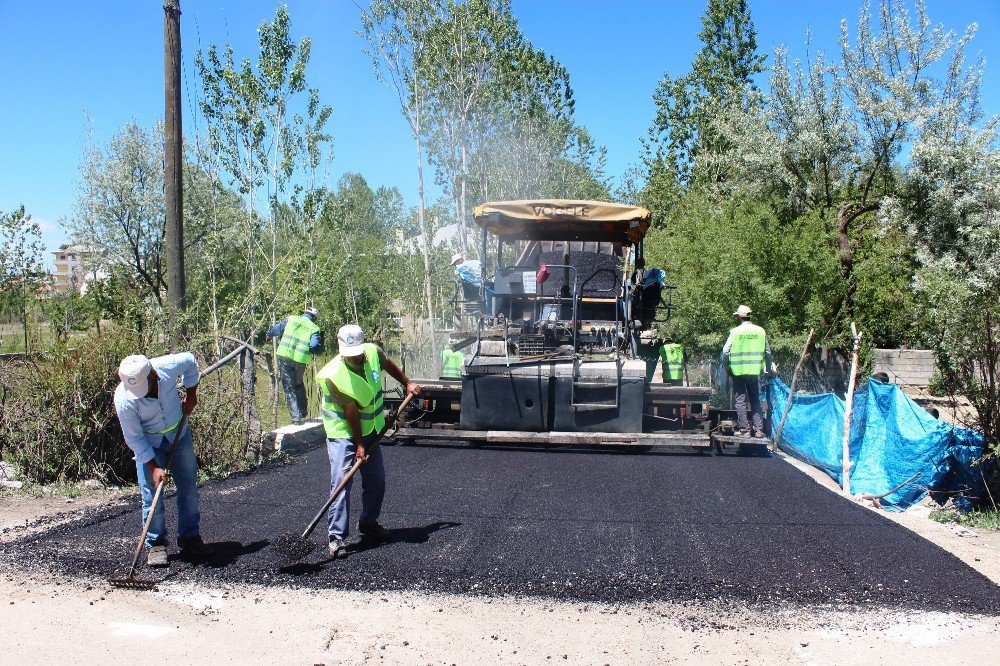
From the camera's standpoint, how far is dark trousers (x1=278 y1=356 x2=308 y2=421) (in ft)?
34.0

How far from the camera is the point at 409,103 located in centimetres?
2220

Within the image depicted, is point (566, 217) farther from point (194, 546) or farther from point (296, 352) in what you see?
point (194, 546)

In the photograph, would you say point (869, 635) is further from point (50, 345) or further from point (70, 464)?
point (50, 345)

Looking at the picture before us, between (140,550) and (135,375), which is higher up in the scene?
(135,375)

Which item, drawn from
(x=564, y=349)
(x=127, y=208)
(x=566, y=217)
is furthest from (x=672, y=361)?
(x=127, y=208)

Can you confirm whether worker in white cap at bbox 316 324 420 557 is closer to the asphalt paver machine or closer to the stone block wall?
the asphalt paver machine

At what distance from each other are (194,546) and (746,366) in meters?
6.17

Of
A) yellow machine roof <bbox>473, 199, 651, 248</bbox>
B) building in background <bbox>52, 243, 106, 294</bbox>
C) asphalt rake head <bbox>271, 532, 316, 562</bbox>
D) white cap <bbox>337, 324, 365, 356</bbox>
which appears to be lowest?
asphalt rake head <bbox>271, 532, 316, 562</bbox>

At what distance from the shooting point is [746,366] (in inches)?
368

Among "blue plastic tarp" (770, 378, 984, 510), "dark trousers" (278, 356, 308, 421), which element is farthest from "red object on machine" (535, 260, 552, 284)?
"blue plastic tarp" (770, 378, 984, 510)

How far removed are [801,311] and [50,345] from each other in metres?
10.5

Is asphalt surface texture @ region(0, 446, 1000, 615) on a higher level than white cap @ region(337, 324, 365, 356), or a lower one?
lower

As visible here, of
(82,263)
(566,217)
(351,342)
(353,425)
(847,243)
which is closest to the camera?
(353,425)

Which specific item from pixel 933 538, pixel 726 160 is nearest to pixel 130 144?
pixel 726 160
